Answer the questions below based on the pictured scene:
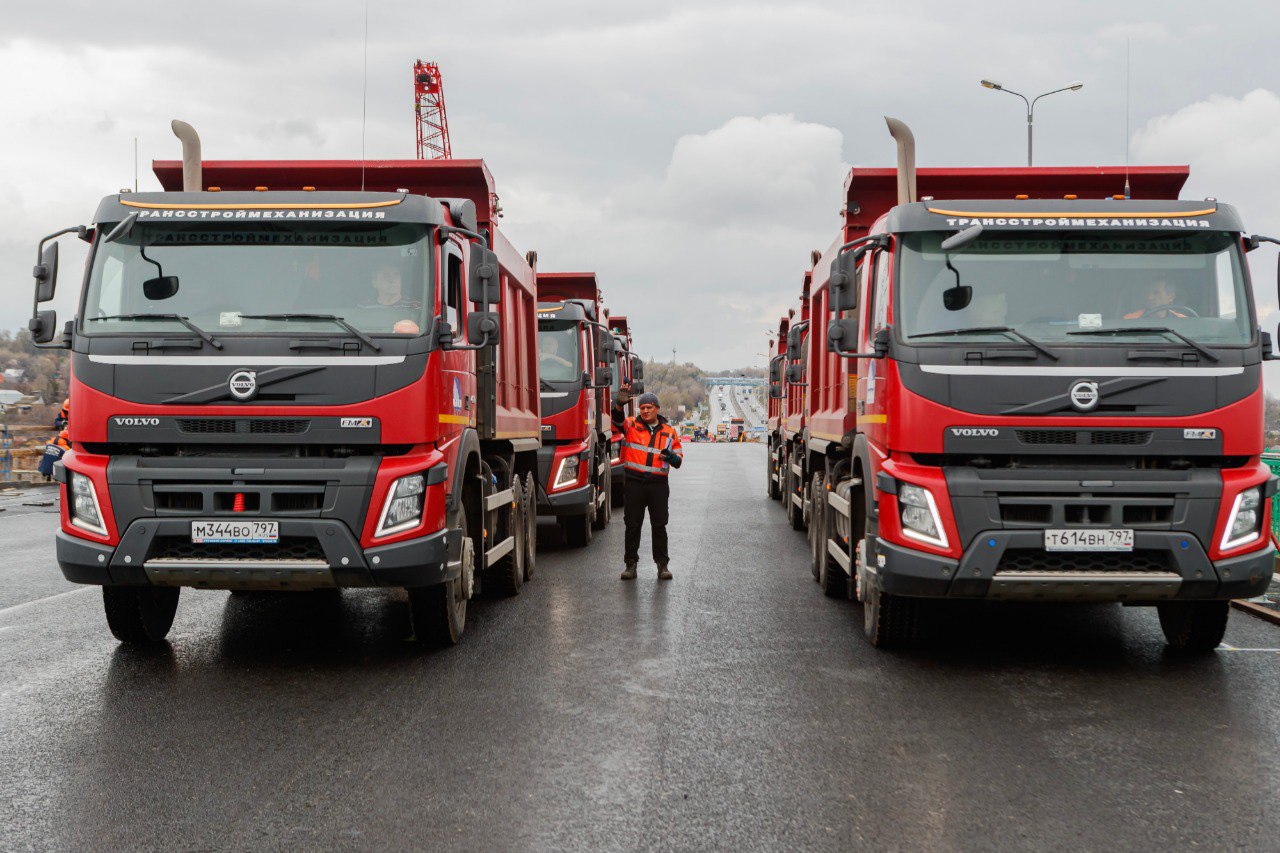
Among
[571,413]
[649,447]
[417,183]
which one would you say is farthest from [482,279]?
[571,413]

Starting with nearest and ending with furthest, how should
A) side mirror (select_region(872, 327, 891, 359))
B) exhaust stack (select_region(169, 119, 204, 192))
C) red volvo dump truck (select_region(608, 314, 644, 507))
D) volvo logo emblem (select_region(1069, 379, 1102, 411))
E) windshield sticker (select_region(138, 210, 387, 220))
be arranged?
volvo logo emblem (select_region(1069, 379, 1102, 411)) < windshield sticker (select_region(138, 210, 387, 220)) < side mirror (select_region(872, 327, 891, 359)) < exhaust stack (select_region(169, 119, 204, 192)) < red volvo dump truck (select_region(608, 314, 644, 507))

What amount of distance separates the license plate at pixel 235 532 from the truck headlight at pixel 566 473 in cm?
629

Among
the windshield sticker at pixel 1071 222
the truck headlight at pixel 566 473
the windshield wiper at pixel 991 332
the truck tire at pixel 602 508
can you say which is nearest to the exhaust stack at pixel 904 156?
the windshield sticker at pixel 1071 222

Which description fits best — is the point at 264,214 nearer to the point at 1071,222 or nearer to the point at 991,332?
the point at 991,332

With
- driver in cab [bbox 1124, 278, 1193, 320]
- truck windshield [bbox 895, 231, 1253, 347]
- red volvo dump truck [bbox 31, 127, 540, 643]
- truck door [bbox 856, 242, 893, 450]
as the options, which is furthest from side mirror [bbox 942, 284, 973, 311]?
red volvo dump truck [bbox 31, 127, 540, 643]

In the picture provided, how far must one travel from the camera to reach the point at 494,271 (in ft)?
22.1

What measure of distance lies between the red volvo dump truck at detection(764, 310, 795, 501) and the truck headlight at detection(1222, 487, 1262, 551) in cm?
1077

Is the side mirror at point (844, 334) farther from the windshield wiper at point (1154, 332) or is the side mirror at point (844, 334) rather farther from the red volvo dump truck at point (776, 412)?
the red volvo dump truck at point (776, 412)

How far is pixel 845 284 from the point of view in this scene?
6.72 metres

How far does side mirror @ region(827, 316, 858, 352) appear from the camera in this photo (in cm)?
688

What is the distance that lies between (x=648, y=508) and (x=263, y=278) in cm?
462

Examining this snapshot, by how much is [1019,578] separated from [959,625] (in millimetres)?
1935

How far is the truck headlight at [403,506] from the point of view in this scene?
592 cm

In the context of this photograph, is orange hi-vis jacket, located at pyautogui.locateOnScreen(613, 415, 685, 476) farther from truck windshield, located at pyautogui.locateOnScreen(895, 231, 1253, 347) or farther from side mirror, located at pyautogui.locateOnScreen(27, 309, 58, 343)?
side mirror, located at pyautogui.locateOnScreen(27, 309, 58, 343)
